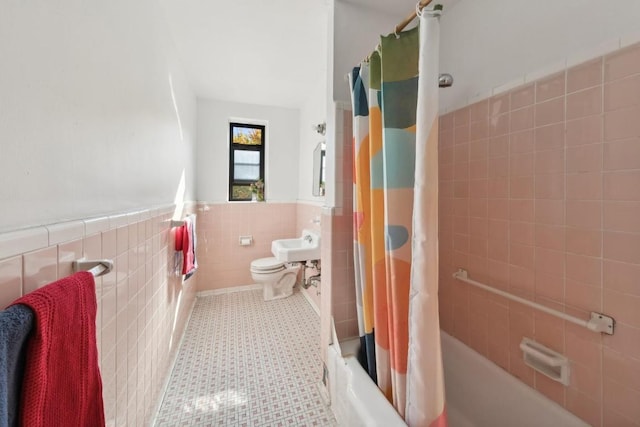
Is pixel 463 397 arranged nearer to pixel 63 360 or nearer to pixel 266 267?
pixel 63 360

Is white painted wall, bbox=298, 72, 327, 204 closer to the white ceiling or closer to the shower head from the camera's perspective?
the white ceiling

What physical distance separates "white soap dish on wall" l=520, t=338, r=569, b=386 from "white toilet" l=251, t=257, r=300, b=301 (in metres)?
2.03

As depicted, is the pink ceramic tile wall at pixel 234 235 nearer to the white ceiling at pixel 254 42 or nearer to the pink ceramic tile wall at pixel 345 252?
the white ceiling at pixel 254 42

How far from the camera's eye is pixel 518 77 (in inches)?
43.1

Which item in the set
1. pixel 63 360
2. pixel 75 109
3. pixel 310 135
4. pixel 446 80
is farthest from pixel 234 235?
pixel 446 80

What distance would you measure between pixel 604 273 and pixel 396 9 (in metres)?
1.68

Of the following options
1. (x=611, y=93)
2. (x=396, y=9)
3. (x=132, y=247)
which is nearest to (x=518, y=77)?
(x=611, y=93)

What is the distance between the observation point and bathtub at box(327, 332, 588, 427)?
934 millimetres

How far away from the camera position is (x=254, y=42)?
185 cm

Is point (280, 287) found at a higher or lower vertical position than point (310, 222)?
lower

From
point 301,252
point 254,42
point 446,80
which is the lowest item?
point 301,252

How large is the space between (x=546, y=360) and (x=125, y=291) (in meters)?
1.77

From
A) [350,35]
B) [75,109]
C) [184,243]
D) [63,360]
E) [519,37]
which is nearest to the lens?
[63,360]

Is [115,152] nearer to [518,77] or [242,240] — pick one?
[518,77]
